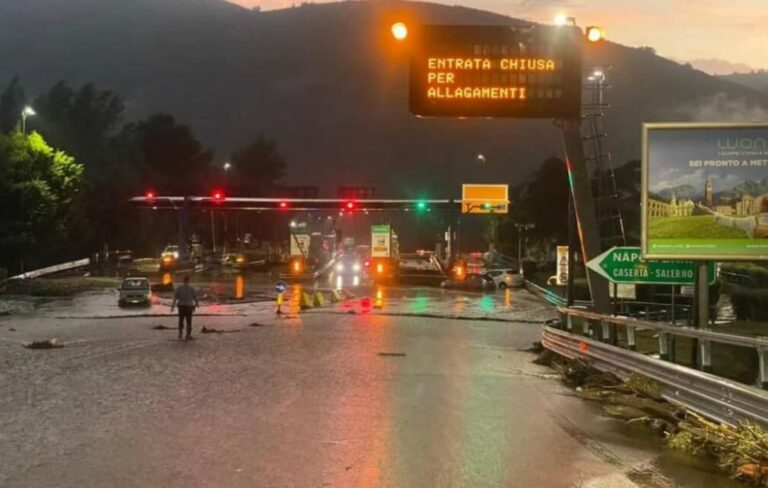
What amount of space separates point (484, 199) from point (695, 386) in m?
69.3

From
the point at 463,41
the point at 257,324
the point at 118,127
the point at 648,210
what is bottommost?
the point at 257,324

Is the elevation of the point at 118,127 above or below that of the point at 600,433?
above

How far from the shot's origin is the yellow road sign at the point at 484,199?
7731cm

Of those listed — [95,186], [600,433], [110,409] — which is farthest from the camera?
[95,186]

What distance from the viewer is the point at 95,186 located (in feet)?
292

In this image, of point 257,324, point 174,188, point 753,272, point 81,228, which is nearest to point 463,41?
point 257,324

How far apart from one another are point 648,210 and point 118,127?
129m

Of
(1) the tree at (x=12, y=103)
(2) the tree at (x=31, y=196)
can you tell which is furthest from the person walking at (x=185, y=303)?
(1) the tree at (x=12, y=103)

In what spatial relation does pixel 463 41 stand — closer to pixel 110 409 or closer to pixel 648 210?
pixel 648 210

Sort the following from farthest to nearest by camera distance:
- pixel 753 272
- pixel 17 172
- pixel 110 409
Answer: pixel 17 172 → pixel 753 272 → pixel 110 409

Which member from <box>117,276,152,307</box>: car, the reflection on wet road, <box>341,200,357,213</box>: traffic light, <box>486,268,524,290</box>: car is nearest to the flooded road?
the reflection on wet road

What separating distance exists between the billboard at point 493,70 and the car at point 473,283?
45325mm

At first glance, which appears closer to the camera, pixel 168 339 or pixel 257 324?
pixel 168 339

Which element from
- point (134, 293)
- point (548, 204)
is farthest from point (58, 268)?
point (548, 204)
